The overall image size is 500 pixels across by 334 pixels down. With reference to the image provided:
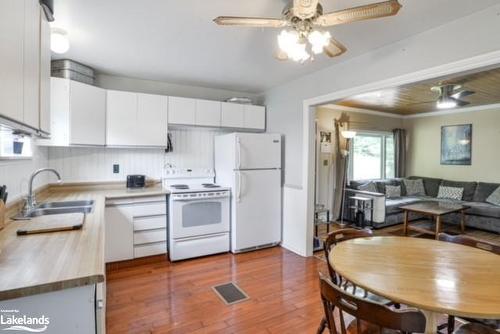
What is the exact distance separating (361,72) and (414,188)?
171 inches

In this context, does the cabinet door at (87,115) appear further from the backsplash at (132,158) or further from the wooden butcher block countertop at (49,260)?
the wooden butcher block countertop at (49,260)

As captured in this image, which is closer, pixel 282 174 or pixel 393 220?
pixel 282 174

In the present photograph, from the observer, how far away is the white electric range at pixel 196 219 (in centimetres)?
332

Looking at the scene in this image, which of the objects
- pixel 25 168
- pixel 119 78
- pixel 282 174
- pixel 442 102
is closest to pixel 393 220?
pixel 442 102

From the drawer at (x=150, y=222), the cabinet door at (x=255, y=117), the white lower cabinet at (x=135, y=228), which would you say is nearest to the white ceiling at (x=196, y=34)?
the cabinet door at (x=255, y=117)

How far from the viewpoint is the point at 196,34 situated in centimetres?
236

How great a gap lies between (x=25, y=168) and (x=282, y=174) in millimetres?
2989

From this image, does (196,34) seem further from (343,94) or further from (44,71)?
(343,94)

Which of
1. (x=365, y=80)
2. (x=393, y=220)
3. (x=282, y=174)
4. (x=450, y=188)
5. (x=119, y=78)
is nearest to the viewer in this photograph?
(x=365, y=80)

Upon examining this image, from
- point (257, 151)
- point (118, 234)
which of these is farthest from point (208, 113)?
point (118, 234)

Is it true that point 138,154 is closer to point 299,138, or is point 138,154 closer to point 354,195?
point 299,138

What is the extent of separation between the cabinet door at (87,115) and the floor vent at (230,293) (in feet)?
7.17

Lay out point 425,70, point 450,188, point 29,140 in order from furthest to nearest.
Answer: point 450,188 → point 29,140 → point 425,70

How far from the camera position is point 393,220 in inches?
201
